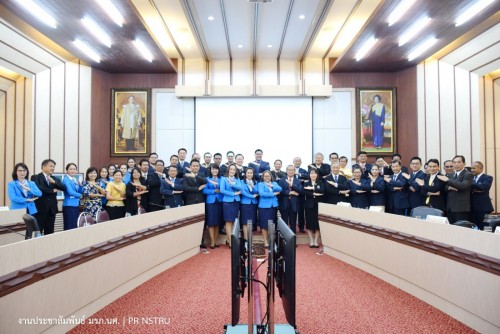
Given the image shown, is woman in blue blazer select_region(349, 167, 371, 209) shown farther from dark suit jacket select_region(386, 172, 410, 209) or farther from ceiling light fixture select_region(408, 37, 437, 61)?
ceiling light fixture select_region(408, 37, 437, 61)

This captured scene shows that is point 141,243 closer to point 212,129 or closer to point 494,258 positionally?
point 494,258

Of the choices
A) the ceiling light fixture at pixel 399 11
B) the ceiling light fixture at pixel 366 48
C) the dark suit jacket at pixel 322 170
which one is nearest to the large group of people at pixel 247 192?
the dark suit jacket at pixel 322 170

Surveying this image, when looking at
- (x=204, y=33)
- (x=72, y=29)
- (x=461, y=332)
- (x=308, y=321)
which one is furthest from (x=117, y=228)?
(x=204, y=33)

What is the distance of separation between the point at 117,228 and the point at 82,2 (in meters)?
4.17

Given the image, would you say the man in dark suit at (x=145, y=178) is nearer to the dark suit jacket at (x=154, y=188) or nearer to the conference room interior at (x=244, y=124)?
the dark suit jacket at (x=154, y=188)

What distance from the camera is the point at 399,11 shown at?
19.5 ft

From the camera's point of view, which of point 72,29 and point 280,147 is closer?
point 72,29

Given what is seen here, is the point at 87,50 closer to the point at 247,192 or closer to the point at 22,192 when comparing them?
the point at 22,192

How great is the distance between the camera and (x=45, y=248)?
2.28m

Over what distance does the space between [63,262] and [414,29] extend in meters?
7.01

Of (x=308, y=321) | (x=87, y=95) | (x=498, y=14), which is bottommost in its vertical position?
(x=308, y=321)

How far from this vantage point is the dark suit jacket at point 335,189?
567 cm

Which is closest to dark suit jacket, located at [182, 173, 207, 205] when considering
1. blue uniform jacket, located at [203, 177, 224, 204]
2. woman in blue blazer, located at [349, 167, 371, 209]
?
blue uniform jacket, located at [203, 177, 224, 204]

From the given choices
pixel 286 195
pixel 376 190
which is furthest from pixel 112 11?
pixel 376 190
